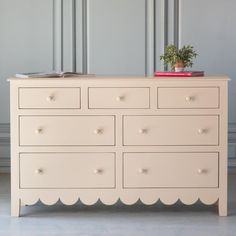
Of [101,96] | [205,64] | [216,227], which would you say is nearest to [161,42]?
[205,64]

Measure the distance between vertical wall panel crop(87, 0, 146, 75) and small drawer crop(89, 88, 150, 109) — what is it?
1259 millimetres

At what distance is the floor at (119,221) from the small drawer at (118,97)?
609 mm

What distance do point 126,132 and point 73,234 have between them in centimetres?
63

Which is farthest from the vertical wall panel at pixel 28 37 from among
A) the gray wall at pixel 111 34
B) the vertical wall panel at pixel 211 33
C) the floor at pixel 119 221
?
the floor at pixel 119 221

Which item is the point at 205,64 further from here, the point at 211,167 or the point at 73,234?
the point at 73,234

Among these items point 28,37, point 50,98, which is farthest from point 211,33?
point 50,98

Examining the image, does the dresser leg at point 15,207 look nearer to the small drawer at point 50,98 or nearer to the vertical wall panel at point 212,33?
the small drawer at point 50,98

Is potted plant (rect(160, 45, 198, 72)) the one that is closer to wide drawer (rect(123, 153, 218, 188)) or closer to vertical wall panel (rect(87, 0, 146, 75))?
wide drawer (rect(123, 153, 218, 188))

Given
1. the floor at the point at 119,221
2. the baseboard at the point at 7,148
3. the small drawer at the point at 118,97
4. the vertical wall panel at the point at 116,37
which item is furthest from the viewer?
the baseboard at the point at 7,148

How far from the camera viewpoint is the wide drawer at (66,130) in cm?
342

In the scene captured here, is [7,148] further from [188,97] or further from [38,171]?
[188,97]

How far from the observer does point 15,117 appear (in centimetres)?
342

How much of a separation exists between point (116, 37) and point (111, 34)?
4 centimetres

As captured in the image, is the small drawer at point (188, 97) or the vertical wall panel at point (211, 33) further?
the vertical wall panel at point (211, 33)
